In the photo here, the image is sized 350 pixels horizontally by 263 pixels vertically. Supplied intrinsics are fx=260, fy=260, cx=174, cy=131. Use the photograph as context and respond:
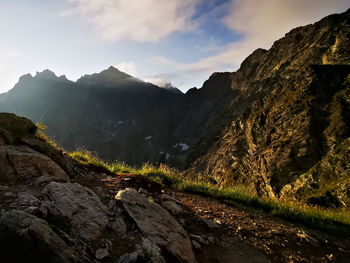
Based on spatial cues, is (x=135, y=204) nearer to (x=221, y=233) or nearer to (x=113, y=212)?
(x=113, y=212)

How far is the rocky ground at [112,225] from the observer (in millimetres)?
3846

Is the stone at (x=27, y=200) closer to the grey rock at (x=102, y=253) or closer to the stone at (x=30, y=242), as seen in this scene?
the stone at (x=30, y=242)

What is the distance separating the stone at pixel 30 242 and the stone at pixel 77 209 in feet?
3.51

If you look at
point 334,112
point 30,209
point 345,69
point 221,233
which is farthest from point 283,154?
point 30,209

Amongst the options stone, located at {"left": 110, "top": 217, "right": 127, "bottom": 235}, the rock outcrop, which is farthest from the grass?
stone, located at {"left": 110, "top": 217, "right": 127, "bottom": 235}

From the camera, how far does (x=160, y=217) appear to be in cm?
654

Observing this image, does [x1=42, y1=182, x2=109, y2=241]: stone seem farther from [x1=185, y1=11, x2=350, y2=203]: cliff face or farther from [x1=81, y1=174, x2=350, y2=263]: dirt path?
[x1=185, y1=11, x2=350, y2=203]: cliff face

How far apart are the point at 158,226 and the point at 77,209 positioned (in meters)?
1.85

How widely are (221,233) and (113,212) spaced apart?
291cm

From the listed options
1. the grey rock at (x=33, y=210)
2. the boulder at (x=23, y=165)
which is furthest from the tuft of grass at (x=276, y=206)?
the grey rock at (x=33, y=210)

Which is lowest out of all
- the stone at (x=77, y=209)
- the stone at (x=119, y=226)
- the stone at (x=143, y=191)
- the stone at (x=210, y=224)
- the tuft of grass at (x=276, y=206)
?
the tuft of grass at (x=276, y=206)

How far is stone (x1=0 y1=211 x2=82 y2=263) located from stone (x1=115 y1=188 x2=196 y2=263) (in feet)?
6.61

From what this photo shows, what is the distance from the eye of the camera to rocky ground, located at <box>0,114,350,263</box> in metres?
3.85

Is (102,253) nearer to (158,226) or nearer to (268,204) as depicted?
(158,226)
